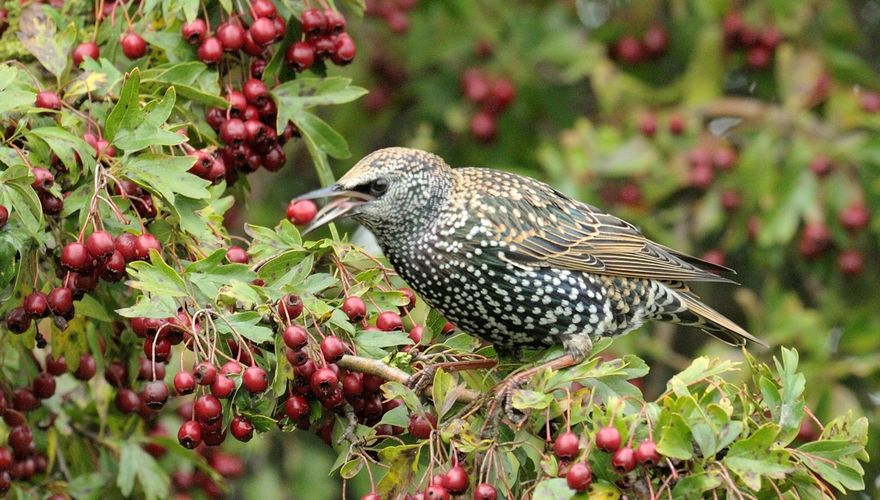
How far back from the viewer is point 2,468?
393 centimetres

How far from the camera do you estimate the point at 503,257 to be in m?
4.36

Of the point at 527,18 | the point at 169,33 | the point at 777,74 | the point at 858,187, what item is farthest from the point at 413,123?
the point at 169,33

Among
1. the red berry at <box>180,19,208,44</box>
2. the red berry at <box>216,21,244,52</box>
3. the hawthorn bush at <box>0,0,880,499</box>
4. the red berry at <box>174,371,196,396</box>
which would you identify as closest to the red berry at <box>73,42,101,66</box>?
the hawthorn bush at <box>0,0,880,499</box>

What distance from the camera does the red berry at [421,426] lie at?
361 centimetres

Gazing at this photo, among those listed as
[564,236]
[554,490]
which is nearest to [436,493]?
[554,490]

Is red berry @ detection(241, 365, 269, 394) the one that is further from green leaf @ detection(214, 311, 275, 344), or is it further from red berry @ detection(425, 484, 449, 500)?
red berry @ detection(425, 484, 449, 500)

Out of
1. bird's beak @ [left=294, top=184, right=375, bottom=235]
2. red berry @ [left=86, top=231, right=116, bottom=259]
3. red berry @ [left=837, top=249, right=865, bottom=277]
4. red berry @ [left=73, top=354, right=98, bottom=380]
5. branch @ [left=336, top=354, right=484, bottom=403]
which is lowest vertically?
red berry @ [left=837, top=249, right=865, bottom=277]

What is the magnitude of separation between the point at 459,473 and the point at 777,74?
14.3 feet

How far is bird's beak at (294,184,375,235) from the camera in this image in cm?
406

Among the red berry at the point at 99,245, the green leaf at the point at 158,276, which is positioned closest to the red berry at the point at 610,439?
the green leaf at the point at 158,276

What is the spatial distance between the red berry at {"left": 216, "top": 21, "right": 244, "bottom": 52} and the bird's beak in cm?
52

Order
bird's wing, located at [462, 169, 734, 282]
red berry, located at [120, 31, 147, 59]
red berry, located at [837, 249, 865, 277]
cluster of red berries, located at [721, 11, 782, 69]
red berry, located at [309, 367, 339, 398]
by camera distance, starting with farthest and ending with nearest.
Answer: cluster of red berries, located at [721, 11, 782, 69] → red berry, located at [837, 249, 865, 277] → bird's wing, located at [462, 169, 734, 282] → red berry, located at [120, 31, 147, 59] → red berry, located at [309, 367, 339, 398]

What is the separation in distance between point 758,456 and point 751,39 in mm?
4140

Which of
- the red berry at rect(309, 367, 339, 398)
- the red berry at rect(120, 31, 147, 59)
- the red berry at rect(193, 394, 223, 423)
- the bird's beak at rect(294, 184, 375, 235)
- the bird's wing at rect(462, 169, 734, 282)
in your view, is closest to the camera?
the red berry at rect(193, 394, 223, 423)
